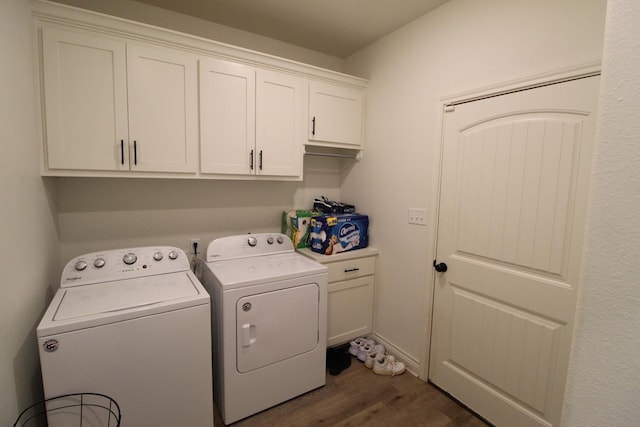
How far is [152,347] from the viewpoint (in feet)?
4.73

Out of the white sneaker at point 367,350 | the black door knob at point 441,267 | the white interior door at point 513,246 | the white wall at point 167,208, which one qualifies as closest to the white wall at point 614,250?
the white interior door at point 513,246

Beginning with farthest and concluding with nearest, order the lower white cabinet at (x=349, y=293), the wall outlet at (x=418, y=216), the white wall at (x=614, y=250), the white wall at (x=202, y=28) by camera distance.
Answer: the lower white cabinet at (x=349, y=293)
the wall outlet at (x=418, y=216)
the white wall at (x=202, y=28)
the white wall at (x=614, y=250)

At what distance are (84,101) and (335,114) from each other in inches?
67.2

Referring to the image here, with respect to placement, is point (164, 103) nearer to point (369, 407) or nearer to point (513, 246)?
point (513, 246)

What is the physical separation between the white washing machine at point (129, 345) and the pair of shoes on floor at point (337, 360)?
37.2 inches

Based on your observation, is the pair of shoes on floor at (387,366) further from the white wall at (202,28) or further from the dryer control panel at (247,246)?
the white wall at (202,28)

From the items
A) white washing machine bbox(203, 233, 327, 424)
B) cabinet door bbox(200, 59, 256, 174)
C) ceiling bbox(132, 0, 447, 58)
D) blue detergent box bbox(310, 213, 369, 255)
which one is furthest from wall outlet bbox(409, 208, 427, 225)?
ceiling bbox(132, 0, 447, 58)

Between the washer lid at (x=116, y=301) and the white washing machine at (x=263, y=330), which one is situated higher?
the washer lid at (x=116, y=301)

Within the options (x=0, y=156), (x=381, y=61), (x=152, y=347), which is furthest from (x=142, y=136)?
(x=381, y=61)

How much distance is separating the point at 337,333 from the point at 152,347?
1441 millimetres

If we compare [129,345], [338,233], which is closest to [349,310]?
[338,233]

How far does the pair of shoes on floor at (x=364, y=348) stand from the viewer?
2.40 m

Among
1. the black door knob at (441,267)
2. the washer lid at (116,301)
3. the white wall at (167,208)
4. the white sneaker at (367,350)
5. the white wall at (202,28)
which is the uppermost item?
the white wall at (202,28)

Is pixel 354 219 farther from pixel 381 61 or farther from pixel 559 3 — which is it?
pixel 559 3
